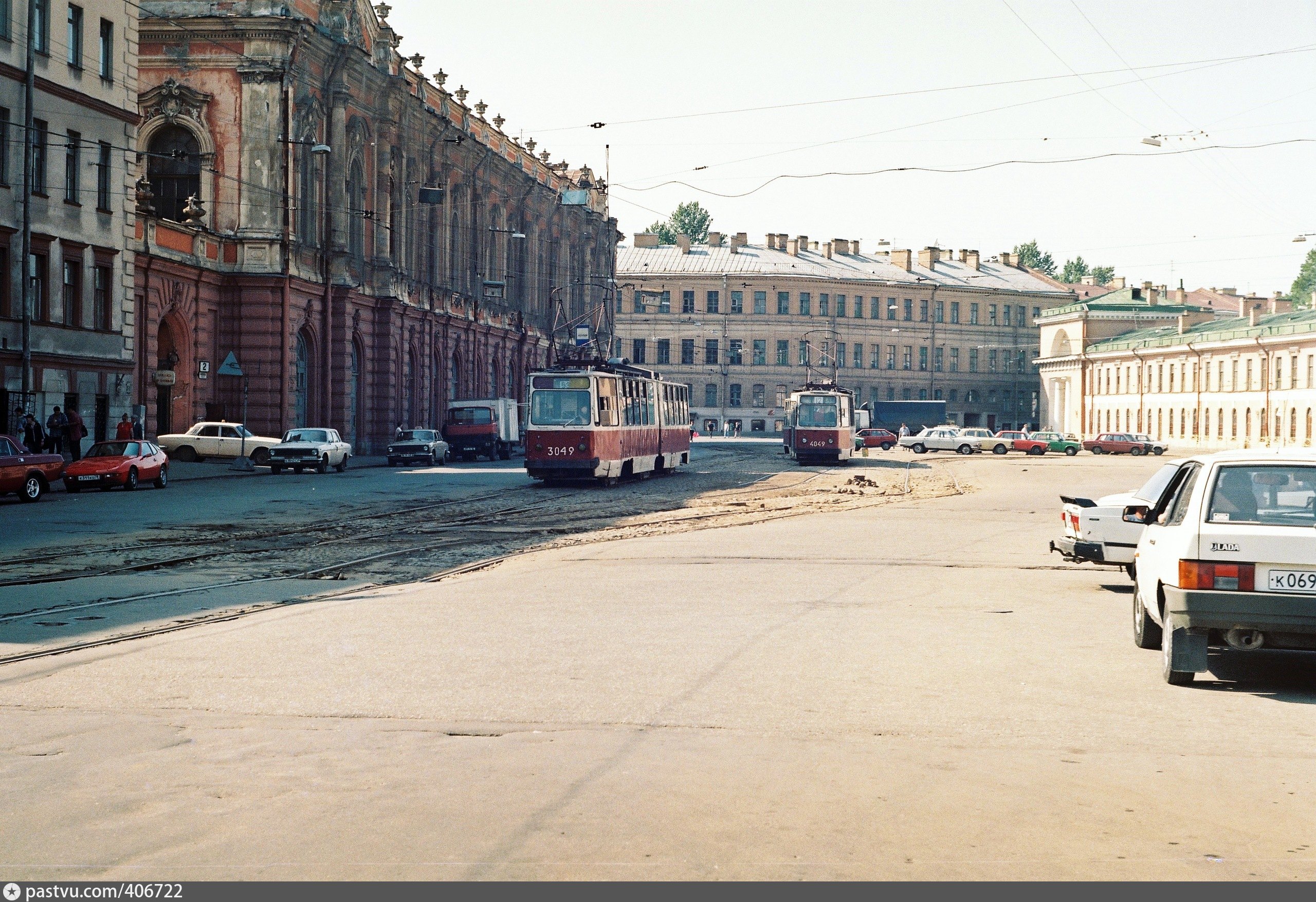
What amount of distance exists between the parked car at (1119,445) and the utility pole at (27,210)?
69608mm

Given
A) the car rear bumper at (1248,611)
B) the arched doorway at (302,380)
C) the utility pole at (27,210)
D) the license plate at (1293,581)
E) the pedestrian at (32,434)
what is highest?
the utility pole at (27,210)

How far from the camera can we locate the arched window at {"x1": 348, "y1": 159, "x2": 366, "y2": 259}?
58656 millimetres

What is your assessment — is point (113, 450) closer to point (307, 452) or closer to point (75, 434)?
point (75, 434)

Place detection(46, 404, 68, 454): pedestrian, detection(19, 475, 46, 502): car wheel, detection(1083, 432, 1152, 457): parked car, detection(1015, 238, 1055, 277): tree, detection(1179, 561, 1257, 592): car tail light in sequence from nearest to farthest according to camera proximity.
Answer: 1. detection(1179, 561, 1257, 592): car tail light
2. detection(19, 475, 46, 502): car wheel
3. detection(46, 404, 68, 454): pedestrian
4. detection(1083, 432, 1152, 457): parked car
5. detection(1015, 238, 1055, 277): tree

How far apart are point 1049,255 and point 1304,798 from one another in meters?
168

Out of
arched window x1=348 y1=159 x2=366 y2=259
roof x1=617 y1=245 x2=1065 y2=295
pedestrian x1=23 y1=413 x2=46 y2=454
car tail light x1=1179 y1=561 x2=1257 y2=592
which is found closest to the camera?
car tail light x1=1179 y1=561 x2=1257 y2=592

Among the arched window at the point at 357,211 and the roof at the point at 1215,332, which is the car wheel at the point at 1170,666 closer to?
the arched window at the point at 357,211

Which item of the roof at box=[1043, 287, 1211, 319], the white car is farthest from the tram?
the roof at box=[1043, 287, 1211, 319]

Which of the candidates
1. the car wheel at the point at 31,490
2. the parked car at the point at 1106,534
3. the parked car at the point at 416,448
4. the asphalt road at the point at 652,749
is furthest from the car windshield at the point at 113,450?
the parked car at the point at 1106,534

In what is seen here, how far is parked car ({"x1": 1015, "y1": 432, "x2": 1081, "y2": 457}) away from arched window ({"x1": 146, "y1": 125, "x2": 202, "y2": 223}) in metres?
53.5

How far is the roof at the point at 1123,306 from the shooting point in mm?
121438

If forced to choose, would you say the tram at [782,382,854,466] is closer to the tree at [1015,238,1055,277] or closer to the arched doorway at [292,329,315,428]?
the arched doorway at [292,329,315,428]

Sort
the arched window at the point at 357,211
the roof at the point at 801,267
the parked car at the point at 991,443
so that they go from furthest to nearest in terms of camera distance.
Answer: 1. the roof at the point at 801,267
2. the parked car at the point at 991,443
3. the arched window at the point at 357,211

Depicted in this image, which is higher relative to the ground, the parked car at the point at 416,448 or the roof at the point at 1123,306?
the roof at the point at 1123,306
